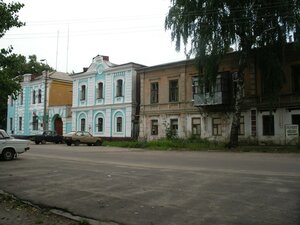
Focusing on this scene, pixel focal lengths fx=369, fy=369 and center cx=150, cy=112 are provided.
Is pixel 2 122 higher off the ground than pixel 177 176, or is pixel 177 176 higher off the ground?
pixel 2 122

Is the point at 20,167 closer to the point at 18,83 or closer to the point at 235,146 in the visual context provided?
the point at 18,83

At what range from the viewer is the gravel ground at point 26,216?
687 cm

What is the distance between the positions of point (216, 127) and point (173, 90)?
20.9 feet

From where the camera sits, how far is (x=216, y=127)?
34281mm

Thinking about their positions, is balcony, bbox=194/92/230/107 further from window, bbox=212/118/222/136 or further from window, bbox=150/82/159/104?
window, bbox=150/82/159/104

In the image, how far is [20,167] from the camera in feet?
51.2

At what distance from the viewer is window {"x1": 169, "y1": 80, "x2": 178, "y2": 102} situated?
124 ft

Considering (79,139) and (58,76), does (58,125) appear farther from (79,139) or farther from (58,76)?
(79,139)

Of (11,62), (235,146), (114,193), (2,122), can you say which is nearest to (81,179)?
(114,193)

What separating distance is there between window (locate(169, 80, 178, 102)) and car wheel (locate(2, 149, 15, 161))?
831 inches

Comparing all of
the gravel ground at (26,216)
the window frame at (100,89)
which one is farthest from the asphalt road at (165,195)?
the window frame at (100,89)

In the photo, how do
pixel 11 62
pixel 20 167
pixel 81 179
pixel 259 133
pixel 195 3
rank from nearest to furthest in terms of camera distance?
pixel 81 179
pixel 11 62
pixel 20 167
pixel 195 3
pixel 259 133

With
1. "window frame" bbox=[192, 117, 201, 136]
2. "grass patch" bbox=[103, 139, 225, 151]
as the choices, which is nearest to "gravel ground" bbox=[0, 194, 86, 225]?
"grass patch" bbox=[103, 139, 225, 151]

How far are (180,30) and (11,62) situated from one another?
18063mm
